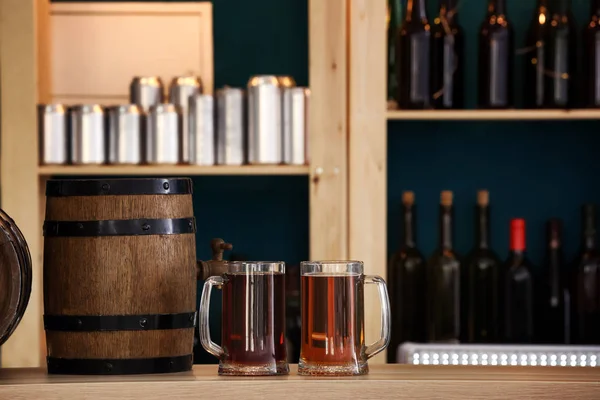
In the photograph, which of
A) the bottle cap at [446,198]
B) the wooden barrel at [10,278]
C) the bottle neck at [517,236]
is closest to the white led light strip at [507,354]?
the bottle neck at [517,236]

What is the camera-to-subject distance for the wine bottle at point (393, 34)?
8.27 feet

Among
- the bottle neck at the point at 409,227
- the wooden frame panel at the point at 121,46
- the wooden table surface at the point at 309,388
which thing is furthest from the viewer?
the wooden frame panel at the point at 121,46

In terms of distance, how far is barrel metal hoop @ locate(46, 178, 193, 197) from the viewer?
3.69 ft

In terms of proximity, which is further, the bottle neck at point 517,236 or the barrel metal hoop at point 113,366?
the bottle neck at point 517,236

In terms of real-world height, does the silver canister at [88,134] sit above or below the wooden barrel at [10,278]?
above

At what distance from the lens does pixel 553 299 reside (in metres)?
2.55

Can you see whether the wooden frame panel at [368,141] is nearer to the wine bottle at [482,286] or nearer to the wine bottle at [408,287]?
the wine bottle at [408,287]

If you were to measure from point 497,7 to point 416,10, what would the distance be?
0.69 feet

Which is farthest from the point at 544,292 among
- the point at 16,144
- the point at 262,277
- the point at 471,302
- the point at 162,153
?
the point at 262,277

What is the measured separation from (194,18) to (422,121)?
69cm

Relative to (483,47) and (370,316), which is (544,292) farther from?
(483,47)

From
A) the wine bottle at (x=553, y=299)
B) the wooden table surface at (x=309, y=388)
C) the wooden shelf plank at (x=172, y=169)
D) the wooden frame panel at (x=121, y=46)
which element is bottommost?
the wine bottle at (x=553, y=299)

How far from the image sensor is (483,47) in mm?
2537

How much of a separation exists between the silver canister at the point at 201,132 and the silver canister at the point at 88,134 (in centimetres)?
22
